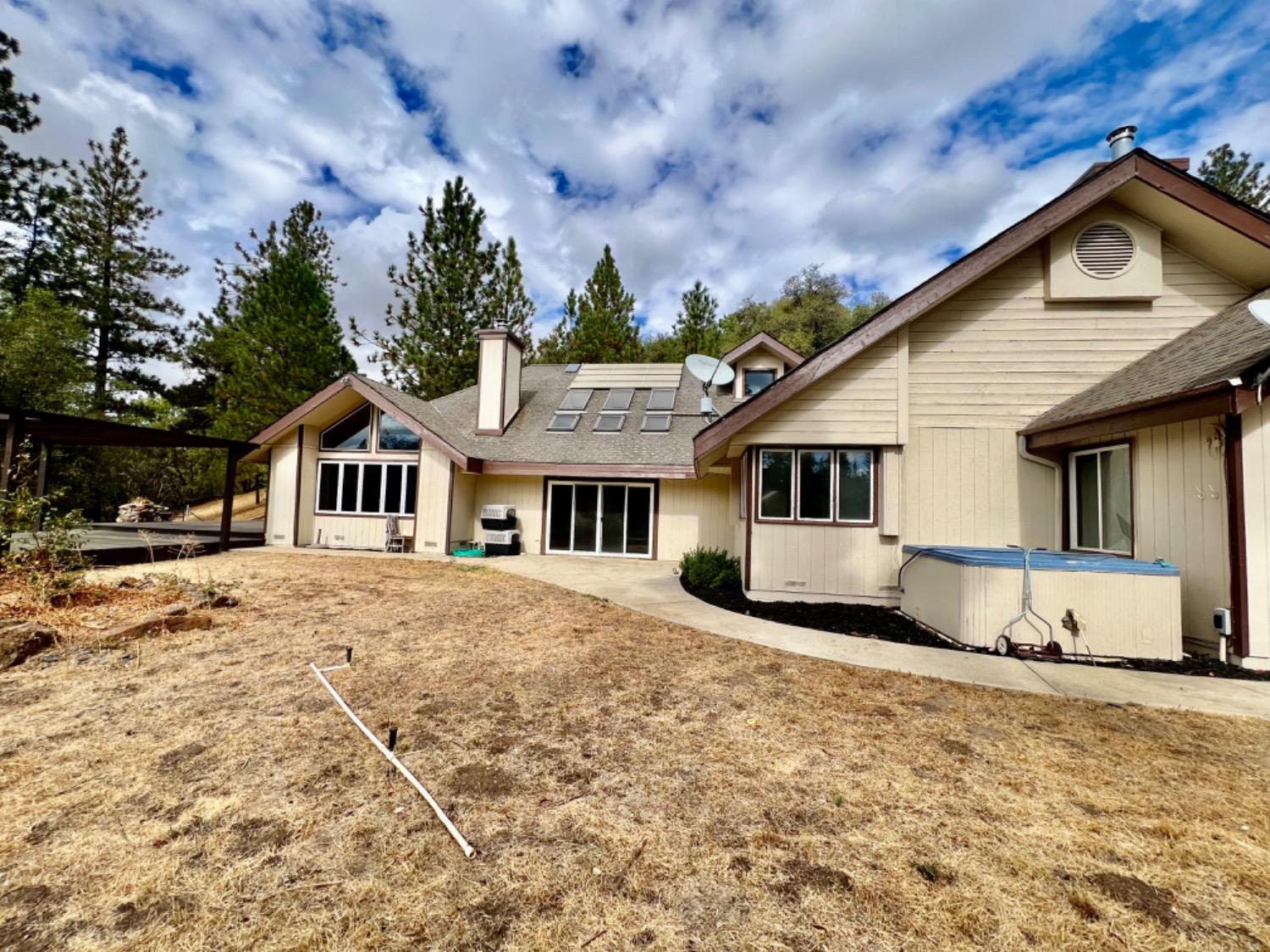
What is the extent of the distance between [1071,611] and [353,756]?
6322 millimetres

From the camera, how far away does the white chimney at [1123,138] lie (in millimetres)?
6633

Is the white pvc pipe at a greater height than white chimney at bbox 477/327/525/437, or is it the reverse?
white chimney at bbox 477/327/525/437

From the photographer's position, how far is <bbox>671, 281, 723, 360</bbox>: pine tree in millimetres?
27648

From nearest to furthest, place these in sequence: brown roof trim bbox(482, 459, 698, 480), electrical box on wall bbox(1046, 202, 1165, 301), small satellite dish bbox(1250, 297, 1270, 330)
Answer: small satellite dish bbox(1250, 297, 1270, 330)
electrical box on wall bbox(1046, 202, 1165, 301)
brown roof trim bbox(482, 459, 698, 480)

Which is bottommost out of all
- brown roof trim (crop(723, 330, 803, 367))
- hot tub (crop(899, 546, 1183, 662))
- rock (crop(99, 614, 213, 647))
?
→ rock (crop(99, 614, 213, 647))

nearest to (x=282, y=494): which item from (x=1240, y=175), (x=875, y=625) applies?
(x=875, y=625)

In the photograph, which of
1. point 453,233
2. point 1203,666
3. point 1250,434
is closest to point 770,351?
point 1250,434

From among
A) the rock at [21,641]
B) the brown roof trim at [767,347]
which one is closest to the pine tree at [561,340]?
the brown roof trim at [767,347]

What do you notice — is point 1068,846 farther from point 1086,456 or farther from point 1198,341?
point 1198,341

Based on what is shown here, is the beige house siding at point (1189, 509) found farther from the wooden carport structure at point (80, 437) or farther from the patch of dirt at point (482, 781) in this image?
the wooden carport structure at point (80, 437)

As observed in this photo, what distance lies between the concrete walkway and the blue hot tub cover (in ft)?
3.04

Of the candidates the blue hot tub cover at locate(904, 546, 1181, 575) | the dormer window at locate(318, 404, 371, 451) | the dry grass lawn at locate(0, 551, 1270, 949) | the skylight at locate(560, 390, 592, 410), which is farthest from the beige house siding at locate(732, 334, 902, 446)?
the dormer window at locate(318, 404, 371, 451)

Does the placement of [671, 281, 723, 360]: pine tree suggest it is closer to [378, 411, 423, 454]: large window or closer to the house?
[378, 411, 423, 454]: large window

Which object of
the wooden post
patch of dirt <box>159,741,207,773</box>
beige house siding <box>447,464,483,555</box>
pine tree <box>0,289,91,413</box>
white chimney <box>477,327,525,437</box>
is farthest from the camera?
pine tree <box>0,289,91,413</box>
